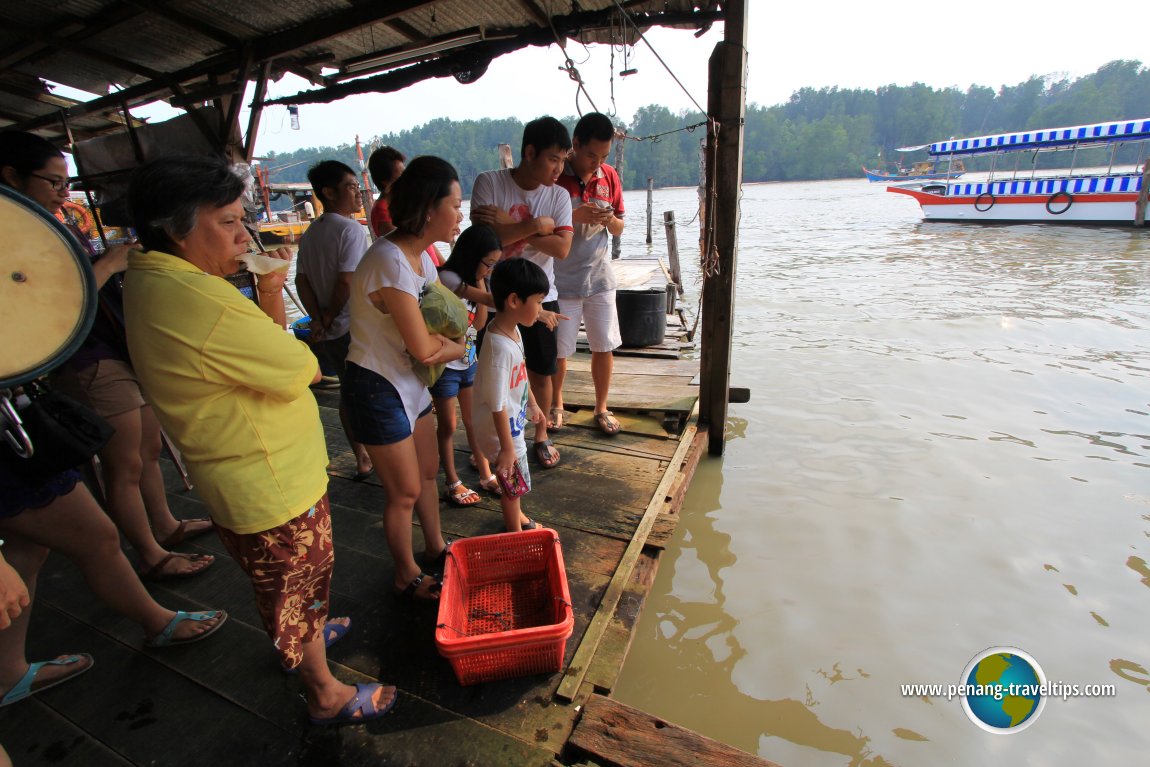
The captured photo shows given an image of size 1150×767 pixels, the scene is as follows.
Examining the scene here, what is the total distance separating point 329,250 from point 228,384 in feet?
5.76

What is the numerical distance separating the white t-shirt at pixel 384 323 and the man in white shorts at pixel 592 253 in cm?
157

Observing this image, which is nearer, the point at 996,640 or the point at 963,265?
the point at 996,640

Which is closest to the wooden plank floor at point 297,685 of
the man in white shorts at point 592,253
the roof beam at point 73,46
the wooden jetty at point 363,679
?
the wooden jetty at point 363,679

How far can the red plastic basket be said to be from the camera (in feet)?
5.84

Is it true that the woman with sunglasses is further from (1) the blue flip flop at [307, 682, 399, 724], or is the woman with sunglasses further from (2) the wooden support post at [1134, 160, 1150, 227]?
(2) the wooden support post at [1134, 160, 1150, 227]

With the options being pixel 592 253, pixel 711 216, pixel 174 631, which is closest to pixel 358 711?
pixel 174 631

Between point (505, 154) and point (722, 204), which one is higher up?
point (505, 154)

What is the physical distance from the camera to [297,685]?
1.88 metres

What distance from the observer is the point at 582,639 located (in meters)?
2.08

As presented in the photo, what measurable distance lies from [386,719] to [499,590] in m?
0.67

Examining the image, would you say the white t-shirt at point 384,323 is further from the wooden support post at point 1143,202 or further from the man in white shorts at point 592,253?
the wooden support post at point 1143,202

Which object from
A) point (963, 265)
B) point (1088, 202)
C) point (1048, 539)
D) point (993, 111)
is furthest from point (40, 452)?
point (993, 111)

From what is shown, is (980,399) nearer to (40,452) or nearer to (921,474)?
(921,474)

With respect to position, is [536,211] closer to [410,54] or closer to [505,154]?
[410,54]
